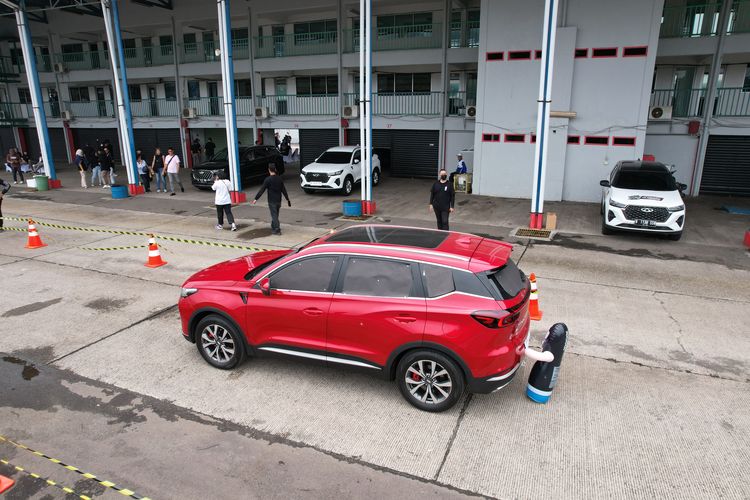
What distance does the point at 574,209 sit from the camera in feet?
54.6

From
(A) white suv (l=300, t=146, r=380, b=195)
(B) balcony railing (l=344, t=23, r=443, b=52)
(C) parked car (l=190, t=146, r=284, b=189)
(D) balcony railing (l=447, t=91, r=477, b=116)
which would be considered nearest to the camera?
(A) white suv (l=300, t=146, r=380, b=195)

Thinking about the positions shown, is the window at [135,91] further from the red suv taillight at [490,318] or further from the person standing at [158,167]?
the red suv taillight at [490,318]

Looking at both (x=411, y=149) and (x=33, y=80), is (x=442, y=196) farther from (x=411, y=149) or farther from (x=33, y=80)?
(x=33, y=80)

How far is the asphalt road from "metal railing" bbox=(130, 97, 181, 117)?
862 inches

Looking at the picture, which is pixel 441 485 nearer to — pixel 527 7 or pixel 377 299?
pixel 377 299

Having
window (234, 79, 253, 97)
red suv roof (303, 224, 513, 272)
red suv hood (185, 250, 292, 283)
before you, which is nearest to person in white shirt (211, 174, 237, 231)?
red suv hood (185, 250, 292, 283)

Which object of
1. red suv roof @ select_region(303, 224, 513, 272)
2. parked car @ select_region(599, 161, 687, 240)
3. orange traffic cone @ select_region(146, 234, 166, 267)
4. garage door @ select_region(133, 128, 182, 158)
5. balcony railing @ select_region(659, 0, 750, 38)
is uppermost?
balcony railing @ select_region(659, 0, 750, 38)

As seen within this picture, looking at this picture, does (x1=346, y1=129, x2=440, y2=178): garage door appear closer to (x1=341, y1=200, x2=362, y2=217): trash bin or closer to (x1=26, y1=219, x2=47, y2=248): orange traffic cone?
(x1=341, y1=200, x2=362, y2=217): trash bin

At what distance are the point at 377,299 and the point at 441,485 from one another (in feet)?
6.08

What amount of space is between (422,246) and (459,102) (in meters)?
18.8

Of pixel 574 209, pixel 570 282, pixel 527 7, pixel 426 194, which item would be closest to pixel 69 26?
pixel 426 194

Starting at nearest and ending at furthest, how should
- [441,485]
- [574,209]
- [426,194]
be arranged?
1. [441,485]
2. [574,209]
3. [426,194]

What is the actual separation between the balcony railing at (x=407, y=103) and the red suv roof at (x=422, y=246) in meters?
17.6

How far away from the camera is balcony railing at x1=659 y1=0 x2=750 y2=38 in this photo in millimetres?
17500
